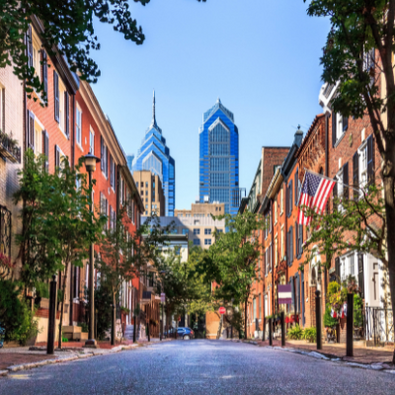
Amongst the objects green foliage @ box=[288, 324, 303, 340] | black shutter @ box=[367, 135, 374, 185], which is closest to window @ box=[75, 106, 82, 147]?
green foliage @ box=[288, 324, 303, 340]

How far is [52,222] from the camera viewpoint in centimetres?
1823

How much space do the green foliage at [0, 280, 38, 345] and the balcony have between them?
3725 millimetres

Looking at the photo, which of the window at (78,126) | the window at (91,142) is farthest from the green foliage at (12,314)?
the window at (91,142)

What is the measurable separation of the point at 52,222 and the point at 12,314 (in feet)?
9.06

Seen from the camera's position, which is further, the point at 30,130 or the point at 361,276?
the point at 30,130

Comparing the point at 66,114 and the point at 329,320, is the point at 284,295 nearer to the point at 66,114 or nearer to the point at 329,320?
the point at 329,320

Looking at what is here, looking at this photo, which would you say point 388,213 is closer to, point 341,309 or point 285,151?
point 341,309

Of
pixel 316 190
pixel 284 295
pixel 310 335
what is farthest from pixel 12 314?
pixel 310 335

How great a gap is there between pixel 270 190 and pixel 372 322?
28.9 m

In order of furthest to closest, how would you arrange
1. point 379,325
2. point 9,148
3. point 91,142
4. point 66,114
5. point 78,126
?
point 91,142, point 78,126, point 66,114, point 379,325, point 9,148

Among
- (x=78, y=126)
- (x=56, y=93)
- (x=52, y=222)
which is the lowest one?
(x=52, y=222)

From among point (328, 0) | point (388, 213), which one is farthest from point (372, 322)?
point (328, 0)

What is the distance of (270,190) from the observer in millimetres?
48656

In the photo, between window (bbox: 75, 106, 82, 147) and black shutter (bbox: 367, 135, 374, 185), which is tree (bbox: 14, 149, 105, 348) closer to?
window (bbox: 75, 106, 82, 147)
